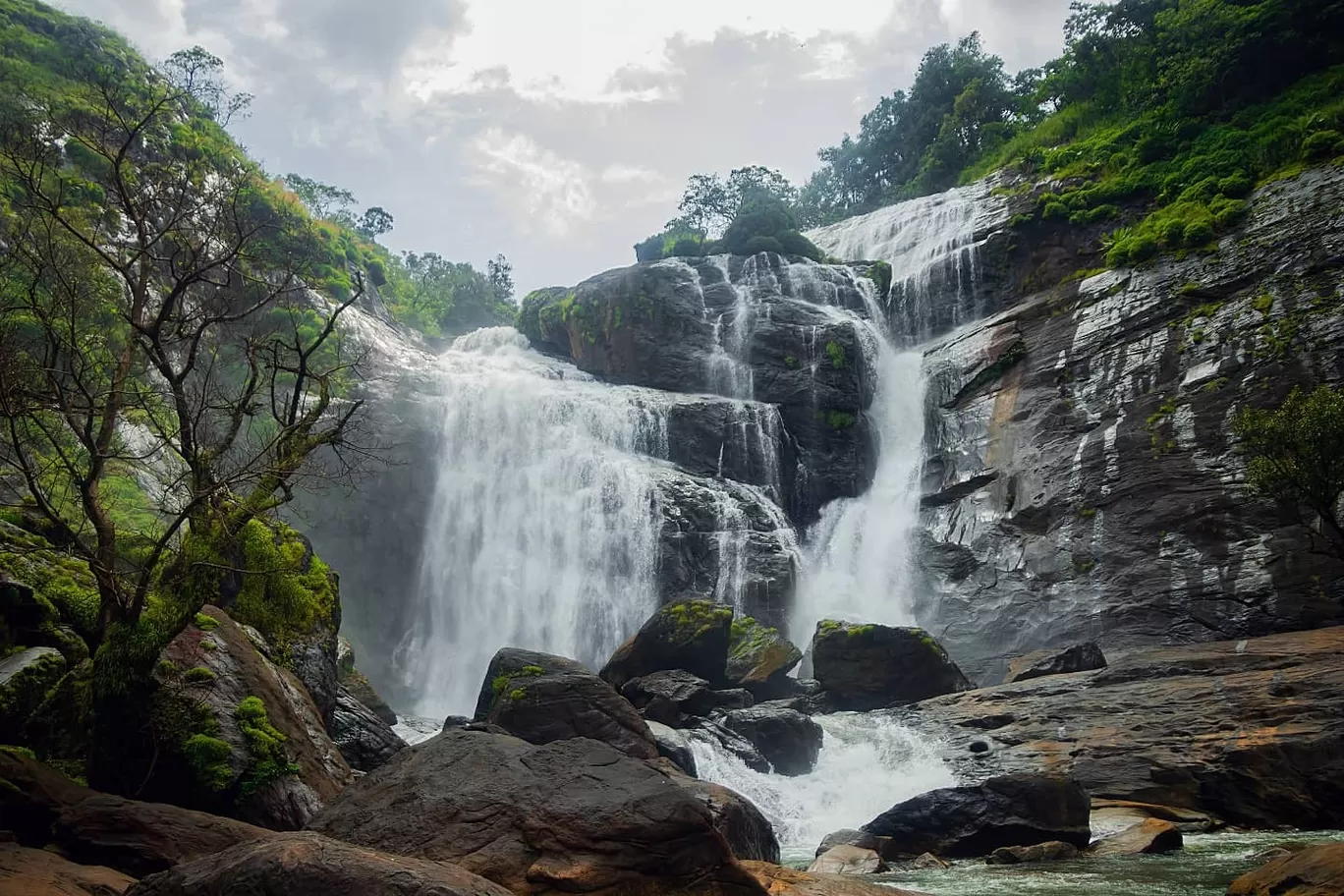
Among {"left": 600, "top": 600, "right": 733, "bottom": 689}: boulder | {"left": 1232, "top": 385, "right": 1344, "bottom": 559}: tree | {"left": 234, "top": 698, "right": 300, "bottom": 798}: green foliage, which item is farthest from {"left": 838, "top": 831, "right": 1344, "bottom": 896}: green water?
{"left": 600, "top": 600, "right": 733, "bottom": 689}: boulder

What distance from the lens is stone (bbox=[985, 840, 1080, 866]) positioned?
1035cm

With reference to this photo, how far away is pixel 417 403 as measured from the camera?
A: 33750 millimetres

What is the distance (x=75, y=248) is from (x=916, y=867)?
22446 mm

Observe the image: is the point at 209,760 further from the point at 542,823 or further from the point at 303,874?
the point at 303,874

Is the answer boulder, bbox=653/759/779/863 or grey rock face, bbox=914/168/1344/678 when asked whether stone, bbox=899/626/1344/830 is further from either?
boulder, bbox=653/759/779/863

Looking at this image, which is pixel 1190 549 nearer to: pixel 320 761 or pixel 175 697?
pixel 320 761

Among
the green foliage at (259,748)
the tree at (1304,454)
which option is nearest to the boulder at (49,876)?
the green foliage at (259,748)

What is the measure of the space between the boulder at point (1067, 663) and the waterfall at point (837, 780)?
127 inches

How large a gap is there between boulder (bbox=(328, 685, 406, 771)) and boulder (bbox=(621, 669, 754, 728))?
5496 mm

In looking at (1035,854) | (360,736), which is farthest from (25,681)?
(1035,854)

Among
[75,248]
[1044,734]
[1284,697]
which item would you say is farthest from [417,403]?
→ [1284,697]

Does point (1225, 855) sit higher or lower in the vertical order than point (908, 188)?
lower

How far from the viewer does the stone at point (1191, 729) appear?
1202cm

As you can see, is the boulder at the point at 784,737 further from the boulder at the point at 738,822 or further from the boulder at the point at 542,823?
the boulder at the point at 542,823
